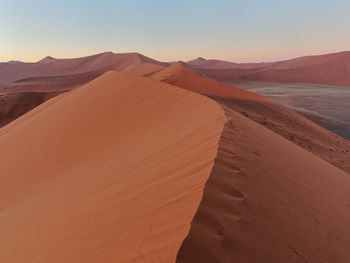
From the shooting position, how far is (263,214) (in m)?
2.17

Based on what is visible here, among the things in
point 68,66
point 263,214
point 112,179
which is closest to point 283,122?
point 112,179

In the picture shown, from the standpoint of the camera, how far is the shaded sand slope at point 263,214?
5.69ft

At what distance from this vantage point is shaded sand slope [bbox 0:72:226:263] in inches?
75.9

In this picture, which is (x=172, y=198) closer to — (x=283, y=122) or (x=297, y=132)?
(x=297, y=132)

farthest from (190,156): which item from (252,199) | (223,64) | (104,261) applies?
(223,64)

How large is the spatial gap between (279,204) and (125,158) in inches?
84.1

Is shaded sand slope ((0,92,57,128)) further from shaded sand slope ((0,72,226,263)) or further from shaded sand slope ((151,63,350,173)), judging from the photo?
shaded sand slope ((0,72,226,263))

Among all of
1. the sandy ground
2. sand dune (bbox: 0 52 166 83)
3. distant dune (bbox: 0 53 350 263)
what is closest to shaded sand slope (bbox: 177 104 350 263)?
distant dune (bbox: 0 53 350 263)

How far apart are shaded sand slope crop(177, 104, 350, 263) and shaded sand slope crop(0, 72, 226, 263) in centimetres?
12

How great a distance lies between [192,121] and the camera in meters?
4.33

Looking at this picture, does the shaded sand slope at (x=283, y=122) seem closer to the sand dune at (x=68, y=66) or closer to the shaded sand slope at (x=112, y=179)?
the shaded sand slope at (x=112, y=179)

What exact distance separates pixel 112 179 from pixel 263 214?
179cm

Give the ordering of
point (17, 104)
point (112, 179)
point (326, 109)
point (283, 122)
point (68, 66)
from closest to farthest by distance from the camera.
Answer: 1. point (112, 179)
2. point (283, 122)
3. point (326, 109)
4. point (17, 104)
5. point (68, 66)

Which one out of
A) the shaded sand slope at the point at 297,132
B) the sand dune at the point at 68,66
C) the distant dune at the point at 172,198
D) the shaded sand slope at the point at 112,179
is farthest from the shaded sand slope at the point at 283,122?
the sand dune at the point at 68,66
